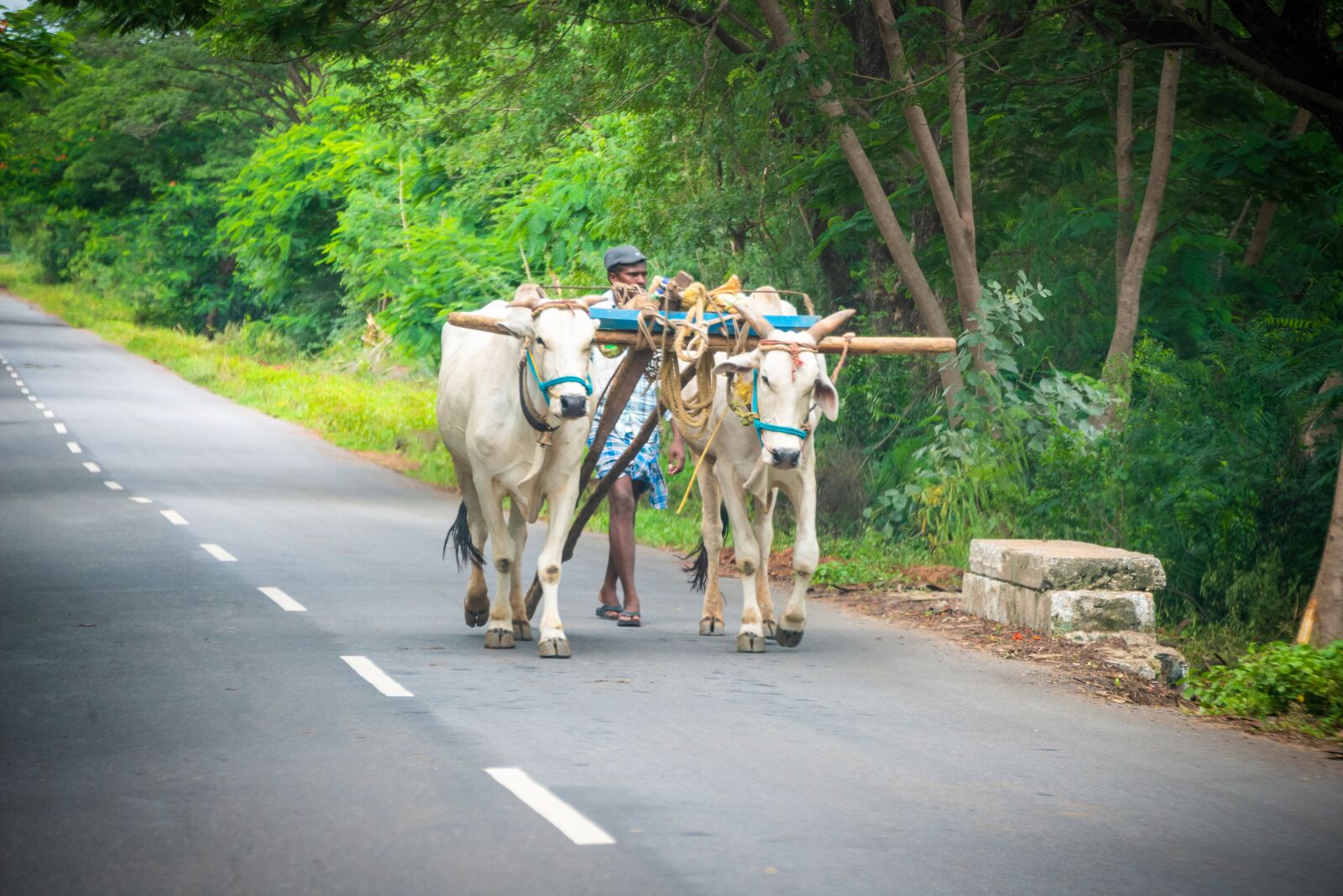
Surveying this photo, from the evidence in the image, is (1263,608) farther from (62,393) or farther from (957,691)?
(62,393)

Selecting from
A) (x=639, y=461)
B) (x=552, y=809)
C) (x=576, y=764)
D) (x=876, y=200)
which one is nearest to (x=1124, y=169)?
(x=876, y=200)

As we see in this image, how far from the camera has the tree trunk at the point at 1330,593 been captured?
9430 millimetres

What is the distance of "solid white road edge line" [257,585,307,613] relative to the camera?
11.0 meters

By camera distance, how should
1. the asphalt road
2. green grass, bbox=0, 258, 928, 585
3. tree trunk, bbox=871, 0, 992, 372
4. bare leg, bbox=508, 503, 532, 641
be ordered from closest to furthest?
the asphalt road → bare leg, bbox=508, 503, 532, 641 → tree trunk, bbox=871, 0, 992, 372 → green grass, bbox=0, 258, 928, 585


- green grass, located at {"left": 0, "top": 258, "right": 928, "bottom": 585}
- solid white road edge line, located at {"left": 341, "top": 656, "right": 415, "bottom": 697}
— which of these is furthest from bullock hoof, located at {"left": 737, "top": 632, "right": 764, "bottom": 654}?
green grass, located at {"left": 0, "top": 258, "right": 928, "bottom": 585}

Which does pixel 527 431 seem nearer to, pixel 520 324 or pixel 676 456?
pixel 520 324

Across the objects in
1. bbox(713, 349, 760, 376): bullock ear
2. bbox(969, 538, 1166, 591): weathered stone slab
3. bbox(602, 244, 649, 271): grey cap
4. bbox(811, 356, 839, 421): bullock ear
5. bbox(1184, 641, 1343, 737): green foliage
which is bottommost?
bbox(1184, 641, 1343, 737): green foliage

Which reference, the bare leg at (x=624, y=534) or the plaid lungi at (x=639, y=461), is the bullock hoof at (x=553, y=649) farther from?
the plaid lungi at (x=639, y=461)

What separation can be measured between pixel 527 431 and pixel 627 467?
4.62 ft

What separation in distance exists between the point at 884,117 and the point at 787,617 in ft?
23.5

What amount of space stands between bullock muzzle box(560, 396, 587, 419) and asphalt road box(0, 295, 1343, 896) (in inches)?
55.1

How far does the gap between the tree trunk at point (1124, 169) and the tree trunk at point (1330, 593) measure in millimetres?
4922

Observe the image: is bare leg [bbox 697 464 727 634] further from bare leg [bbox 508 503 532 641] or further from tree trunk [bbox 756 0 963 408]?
tree trunk [bbox 756 0 963 408]

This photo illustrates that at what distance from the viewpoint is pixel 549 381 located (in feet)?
29.3
